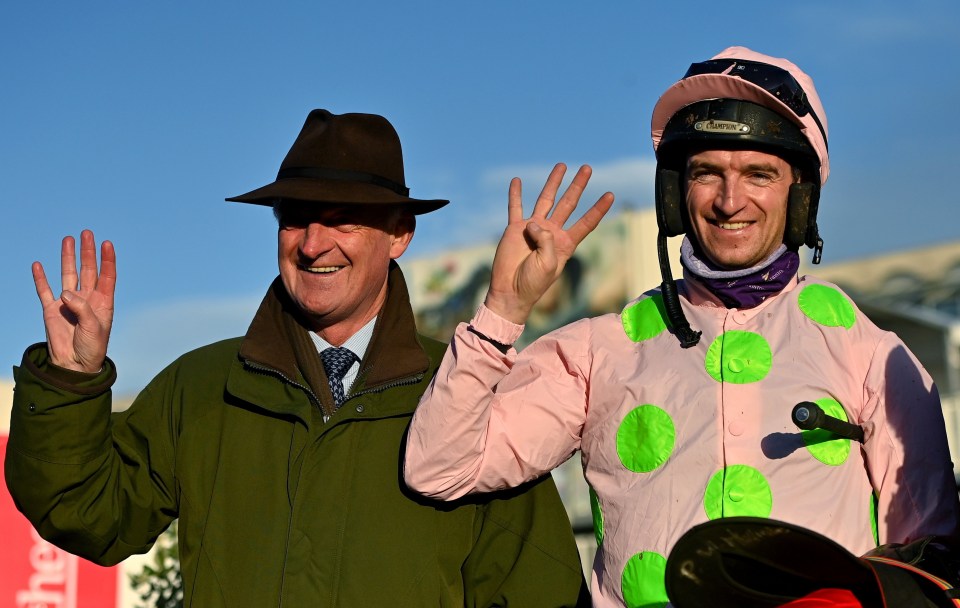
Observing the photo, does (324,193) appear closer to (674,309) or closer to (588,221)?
(588,221)

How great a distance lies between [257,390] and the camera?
4465 mm

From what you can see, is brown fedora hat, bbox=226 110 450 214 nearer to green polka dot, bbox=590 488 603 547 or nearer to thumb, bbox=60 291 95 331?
thumb, bbox=60 291 95 331

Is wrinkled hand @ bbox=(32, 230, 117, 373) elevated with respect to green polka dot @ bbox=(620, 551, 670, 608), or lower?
elevated

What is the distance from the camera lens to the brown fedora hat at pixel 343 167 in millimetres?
4500

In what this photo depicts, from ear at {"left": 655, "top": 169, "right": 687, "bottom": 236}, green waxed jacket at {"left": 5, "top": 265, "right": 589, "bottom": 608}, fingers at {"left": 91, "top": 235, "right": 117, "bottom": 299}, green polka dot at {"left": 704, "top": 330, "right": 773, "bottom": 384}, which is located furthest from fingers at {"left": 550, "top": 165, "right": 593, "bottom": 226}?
fingers at {"left": 91, "top": 235, "right": 117, "bottom": 299}

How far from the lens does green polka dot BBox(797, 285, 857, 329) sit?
3.97 meters

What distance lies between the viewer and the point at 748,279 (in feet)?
13.2

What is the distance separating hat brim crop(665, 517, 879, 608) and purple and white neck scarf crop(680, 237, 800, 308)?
1.03m

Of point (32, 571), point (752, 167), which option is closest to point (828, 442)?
point (752, 167)

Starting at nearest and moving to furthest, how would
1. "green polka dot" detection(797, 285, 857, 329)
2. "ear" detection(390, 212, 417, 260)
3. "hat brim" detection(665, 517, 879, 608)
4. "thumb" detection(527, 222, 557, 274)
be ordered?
"hat brim" detection(665, 517, 879, 608), "thumb" detection(527, 222, 557, 274), "green polka dot" detection(797, 285, 857, 329), "ear" detection(390, 212, 417, 260)

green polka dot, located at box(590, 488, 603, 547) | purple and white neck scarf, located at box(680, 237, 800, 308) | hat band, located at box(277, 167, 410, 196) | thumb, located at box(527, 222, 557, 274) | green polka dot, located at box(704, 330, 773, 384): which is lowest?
green polka dot, located at box(590, 488, 603, 547)

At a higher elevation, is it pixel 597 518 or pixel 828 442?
pixel 828 442

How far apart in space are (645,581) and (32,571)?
4221 mm

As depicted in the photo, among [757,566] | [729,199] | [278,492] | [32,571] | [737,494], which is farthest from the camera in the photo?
[32,571]
